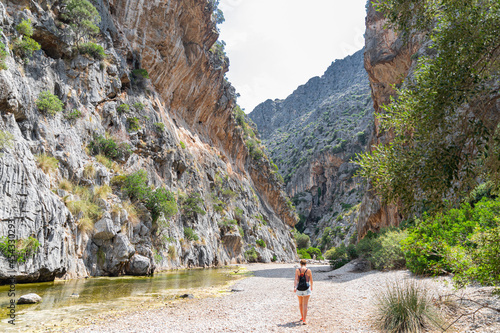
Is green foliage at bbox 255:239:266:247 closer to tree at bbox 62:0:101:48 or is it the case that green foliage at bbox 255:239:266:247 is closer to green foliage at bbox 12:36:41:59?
tree at bbox 62:0:101:48

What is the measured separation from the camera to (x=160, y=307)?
9.27 m

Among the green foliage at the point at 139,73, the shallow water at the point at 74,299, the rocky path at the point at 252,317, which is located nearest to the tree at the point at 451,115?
the rocky path at the point at 252,317

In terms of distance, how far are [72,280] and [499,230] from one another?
15.4 m

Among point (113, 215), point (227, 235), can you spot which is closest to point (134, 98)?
point (113, 215)

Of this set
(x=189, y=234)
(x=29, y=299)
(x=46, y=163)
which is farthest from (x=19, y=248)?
(x=189, y=234)

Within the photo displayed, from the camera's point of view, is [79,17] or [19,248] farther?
[79,17]

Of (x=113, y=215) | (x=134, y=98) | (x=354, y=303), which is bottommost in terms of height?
(x=354, y=303)

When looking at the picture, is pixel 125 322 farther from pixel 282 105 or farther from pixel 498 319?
pixel 282 105

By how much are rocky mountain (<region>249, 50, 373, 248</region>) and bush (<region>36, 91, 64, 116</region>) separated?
60864 mm

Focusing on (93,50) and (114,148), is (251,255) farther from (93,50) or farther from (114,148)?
(93,50)

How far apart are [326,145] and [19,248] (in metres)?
96.0

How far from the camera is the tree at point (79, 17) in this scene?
74.3 feet

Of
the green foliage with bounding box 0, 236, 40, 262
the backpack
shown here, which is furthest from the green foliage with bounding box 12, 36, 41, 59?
the backpack

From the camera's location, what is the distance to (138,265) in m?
17.2
